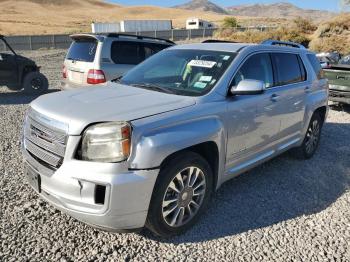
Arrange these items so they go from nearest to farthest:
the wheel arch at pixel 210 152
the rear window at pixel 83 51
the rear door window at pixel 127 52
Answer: the wheel arch at pixel 210 152 < the rear window at pixel 83 51 < the rear door window at pixel 127 52

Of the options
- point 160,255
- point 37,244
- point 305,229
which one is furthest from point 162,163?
point 305,229

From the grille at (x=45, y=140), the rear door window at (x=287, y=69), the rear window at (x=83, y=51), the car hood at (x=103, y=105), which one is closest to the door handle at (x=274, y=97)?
the rear door window at (x=287, y=69)

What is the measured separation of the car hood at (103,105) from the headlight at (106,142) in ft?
0.22

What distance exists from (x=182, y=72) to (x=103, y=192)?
1853 mm

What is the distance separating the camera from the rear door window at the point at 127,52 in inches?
312

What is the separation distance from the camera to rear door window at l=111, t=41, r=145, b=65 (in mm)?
7934

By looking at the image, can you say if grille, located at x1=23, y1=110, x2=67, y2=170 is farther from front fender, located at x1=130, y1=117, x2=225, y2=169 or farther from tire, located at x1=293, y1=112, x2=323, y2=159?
tire, located at x1=293, y1=112, x2=323, y2=159

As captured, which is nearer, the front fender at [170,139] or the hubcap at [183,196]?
the front fender at [170,139]

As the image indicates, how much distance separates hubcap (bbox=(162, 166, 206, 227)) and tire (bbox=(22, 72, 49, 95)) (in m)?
8.85

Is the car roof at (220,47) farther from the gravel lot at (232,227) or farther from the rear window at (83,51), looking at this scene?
the rear window at (83,51)

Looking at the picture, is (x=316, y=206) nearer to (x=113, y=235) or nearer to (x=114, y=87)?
(x=113, y=235)

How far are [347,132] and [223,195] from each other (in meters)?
4.36

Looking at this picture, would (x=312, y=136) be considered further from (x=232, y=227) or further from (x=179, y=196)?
(x=179, y=196)

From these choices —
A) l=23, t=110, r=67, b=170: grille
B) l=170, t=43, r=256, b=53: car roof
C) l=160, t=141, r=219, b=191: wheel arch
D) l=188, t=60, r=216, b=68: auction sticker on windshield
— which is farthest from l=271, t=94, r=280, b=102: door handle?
l=23, t=110, r=67, b=170: grille
